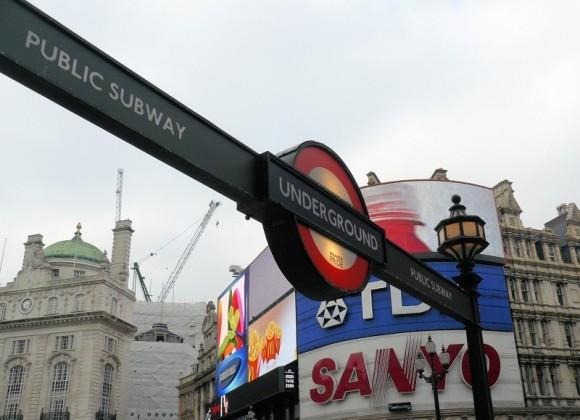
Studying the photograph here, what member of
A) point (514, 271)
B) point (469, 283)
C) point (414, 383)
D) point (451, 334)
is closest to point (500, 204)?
point (514, 271)

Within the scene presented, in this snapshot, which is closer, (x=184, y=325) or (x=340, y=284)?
(x=340, y=284)

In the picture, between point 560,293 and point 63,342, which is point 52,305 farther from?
point 560,293

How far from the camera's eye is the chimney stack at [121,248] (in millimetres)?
89812

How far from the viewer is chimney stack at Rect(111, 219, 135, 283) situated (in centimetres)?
8981

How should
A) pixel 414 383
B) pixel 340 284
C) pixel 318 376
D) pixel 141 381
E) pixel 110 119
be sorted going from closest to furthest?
pixel 110 119, pixel 340 284, pixel 414 383, pixel 318 376, pixel 141 381

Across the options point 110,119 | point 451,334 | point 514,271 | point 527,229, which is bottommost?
point 110,119

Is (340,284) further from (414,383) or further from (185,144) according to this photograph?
(414,383)

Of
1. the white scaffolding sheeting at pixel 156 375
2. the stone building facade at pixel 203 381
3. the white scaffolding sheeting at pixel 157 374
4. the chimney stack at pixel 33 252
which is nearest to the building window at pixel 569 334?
the stone building facade at pixel 203 381

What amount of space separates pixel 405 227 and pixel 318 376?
1261 cm

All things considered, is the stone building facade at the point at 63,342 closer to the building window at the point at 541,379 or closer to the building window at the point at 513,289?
the building window at the point at 513,289

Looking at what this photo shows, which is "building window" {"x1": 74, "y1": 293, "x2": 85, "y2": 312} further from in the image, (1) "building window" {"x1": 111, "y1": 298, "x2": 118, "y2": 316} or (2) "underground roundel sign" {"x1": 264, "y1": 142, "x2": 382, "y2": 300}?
(2) "underground roundel sign" {"x1": 264, "y1": 142, "x2": 382, "y2": 300}

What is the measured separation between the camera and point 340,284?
5512 mm

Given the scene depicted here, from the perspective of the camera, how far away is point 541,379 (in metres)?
46.9

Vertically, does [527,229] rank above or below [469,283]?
above
